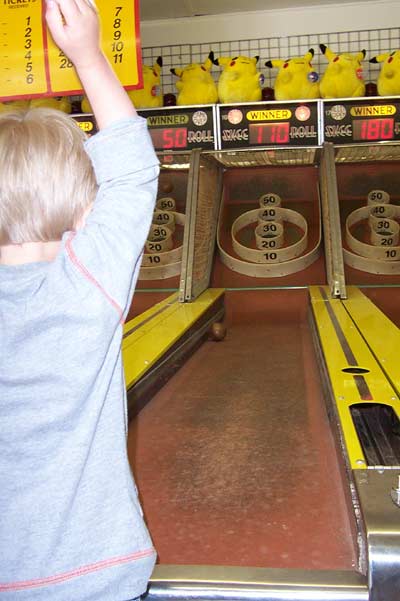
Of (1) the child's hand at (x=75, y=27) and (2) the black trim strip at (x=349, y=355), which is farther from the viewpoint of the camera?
(2) the black trim strip at (x=349, y=355)

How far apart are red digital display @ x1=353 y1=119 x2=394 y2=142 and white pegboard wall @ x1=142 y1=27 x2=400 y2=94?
1.44 m

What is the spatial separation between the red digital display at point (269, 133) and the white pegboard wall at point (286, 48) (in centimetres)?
156

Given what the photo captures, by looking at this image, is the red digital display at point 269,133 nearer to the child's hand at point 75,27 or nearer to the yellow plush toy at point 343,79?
the yellow plush toy at point 343,79

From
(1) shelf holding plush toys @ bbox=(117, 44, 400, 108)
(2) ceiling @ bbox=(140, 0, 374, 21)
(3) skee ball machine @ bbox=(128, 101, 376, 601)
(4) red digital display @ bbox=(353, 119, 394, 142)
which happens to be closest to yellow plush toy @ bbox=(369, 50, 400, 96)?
(1) shelf holding plush toys @ bbox=(117, 44, 400, 108)

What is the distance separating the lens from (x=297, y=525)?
168 centimetres

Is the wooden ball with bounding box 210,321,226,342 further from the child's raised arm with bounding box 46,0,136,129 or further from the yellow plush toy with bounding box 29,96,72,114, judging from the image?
the child's raised arm with bounding box 46,0,136,129

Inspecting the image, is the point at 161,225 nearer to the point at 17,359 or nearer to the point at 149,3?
the point at 149,3

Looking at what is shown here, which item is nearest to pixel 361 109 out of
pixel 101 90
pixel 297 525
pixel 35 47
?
pixel 35 47

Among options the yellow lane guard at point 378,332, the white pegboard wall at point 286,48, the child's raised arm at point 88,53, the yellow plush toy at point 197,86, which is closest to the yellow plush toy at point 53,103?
the yellow plush toy at point 197,86

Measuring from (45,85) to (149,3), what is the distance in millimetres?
2953

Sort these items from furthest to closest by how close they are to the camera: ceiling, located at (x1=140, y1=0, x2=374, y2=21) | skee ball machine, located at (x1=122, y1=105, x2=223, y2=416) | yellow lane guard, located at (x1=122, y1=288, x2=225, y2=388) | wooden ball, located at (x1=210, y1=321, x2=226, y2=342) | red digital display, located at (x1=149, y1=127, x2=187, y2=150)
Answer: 1. ceiling, located at (x1=140, y1=0, x2=374, y2=21)
2. red digital display, located at (x1=149, y1=127, x2=187, y2=150)
3. wooden ball, located at (x1=210, y1=321, x2=226, y2=342)
4. skee ball machine, located at (x1=122, y1=105, x2=223, y2=416)
5. yellow lane guard, located at (x1=122, y1=288, x2=225, y2=388)

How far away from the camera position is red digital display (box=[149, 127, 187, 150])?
4793mm

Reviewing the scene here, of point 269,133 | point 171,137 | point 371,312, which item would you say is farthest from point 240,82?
point 371,312

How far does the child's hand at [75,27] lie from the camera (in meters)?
0.77
